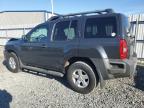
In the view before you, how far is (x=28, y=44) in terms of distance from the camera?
6898mm

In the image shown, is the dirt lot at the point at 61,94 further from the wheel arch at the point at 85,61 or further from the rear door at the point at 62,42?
the rear door at the point at 62,42

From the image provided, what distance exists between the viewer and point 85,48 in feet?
17.1

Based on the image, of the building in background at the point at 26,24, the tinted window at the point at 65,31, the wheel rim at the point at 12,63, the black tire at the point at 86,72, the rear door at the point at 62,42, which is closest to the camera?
the black tire at the point at 86,72

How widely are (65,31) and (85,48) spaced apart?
3.22ft

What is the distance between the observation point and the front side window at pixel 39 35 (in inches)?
250

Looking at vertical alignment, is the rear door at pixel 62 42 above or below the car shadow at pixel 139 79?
above

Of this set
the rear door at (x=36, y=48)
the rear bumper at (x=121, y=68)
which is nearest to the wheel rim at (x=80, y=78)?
the rear bumper at (x=121, y=68)

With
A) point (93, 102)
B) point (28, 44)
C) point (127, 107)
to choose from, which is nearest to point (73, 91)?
point (93, 102)

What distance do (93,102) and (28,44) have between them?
10.8 feet

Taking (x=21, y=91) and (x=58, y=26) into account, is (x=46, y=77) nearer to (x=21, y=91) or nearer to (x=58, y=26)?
(x=21, y=91)

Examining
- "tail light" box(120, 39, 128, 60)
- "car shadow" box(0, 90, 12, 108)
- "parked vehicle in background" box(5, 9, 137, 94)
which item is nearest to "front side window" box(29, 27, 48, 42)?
"parked vehicle in background" box(5, 9, 137, 94)

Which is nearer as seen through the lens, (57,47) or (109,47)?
(109,47)

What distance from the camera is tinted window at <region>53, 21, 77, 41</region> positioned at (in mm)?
5629

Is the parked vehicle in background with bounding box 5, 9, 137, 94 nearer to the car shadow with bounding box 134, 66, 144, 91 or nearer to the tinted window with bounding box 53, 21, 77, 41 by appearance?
the tinted window with bounding box 53, 21, 77, 41
